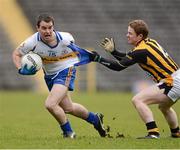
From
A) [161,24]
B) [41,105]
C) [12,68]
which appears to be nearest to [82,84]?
[12,68]

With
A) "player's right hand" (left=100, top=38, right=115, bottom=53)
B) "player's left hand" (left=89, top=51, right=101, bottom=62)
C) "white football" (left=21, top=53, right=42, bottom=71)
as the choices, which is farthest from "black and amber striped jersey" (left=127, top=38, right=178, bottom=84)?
"white football" (left=21, top=53, right=42, bottom=71)

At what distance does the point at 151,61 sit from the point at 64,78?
1164mm

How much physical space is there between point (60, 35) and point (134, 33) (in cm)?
98

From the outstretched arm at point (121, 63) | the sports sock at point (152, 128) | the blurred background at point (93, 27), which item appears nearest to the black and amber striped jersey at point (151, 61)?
the outstretched arm at point (121, 63)

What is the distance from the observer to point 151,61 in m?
8.44

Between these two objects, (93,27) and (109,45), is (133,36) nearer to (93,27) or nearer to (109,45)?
(109,45)

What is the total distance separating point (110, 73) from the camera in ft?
79.9

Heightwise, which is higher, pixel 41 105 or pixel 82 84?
pixel 82 84

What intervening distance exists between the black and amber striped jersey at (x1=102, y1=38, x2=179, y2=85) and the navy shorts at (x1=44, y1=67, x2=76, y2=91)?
0.57m

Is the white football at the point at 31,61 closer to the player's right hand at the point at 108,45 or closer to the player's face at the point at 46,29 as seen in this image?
the player's face at the point at 46,29

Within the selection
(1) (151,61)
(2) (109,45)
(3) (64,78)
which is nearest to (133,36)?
(2) (109,45)

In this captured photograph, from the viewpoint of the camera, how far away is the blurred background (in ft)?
79.2

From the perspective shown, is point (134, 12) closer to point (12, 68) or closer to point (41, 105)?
point (12, 68)

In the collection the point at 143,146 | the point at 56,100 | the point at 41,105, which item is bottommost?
the point at 143,146
